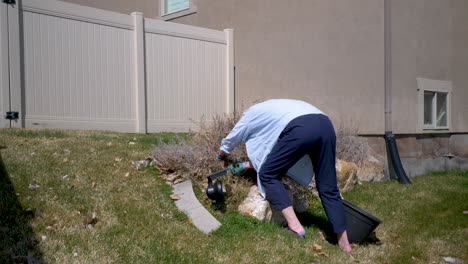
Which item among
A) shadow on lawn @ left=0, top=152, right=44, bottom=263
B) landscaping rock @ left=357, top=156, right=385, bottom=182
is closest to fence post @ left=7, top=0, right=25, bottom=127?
shadow on lawn @ left=0, top=152, right=44, bottom=263

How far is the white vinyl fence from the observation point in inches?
310

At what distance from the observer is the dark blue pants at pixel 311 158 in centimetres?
447

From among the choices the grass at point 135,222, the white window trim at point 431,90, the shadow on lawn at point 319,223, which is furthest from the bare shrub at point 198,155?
the white window trim at point 431,90

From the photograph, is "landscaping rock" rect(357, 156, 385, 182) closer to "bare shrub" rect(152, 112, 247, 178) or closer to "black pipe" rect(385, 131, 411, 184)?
"black pipe" rect(385, 131, 411, 184)

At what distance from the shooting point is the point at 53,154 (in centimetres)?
591

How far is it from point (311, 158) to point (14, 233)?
271 cm

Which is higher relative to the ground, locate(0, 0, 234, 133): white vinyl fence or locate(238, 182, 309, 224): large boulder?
locate(0, 0, 234, 133): white vinyl fence

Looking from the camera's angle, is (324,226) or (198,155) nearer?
(324,226)

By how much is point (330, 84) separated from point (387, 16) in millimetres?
1498

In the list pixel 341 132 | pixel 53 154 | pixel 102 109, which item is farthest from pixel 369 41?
pixel 53 154

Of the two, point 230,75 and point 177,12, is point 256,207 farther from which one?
point 177,12

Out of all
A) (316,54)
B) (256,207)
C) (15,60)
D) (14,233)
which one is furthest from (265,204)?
(15,60)

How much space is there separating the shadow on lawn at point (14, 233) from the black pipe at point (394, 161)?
19.3 ft

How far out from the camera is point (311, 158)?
473 centimetres
